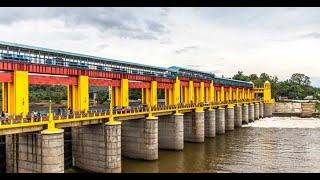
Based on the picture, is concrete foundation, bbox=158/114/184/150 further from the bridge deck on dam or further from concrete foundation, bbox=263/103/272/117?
concrete foundation, bbox=263/103/272/117

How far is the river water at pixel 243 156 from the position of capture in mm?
38125

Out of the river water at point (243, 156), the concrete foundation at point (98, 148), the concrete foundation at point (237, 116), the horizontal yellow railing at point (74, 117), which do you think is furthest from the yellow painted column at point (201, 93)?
the concrete foundation at point (98, 148)

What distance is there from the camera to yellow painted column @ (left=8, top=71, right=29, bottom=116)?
91.1ft

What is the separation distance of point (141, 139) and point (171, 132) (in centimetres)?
857

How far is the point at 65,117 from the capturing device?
30.5 meters

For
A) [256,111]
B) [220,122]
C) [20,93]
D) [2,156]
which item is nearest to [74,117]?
[20,93]

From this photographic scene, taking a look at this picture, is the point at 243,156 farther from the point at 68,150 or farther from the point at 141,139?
the point at 68,150

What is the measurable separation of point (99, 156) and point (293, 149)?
34.3m

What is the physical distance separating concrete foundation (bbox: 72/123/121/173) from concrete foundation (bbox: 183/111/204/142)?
954 inches

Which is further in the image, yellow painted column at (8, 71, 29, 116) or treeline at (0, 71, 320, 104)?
treeline at (0, 71, 320, 104)

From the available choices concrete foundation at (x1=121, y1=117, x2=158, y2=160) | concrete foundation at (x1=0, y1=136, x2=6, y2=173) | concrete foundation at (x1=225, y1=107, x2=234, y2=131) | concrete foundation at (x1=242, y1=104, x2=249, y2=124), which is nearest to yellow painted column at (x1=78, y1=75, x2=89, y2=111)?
concrete foundation at (x1=121, y1=117, x2=158, y2=160)

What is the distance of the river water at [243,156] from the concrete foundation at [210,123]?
1.53 meters
